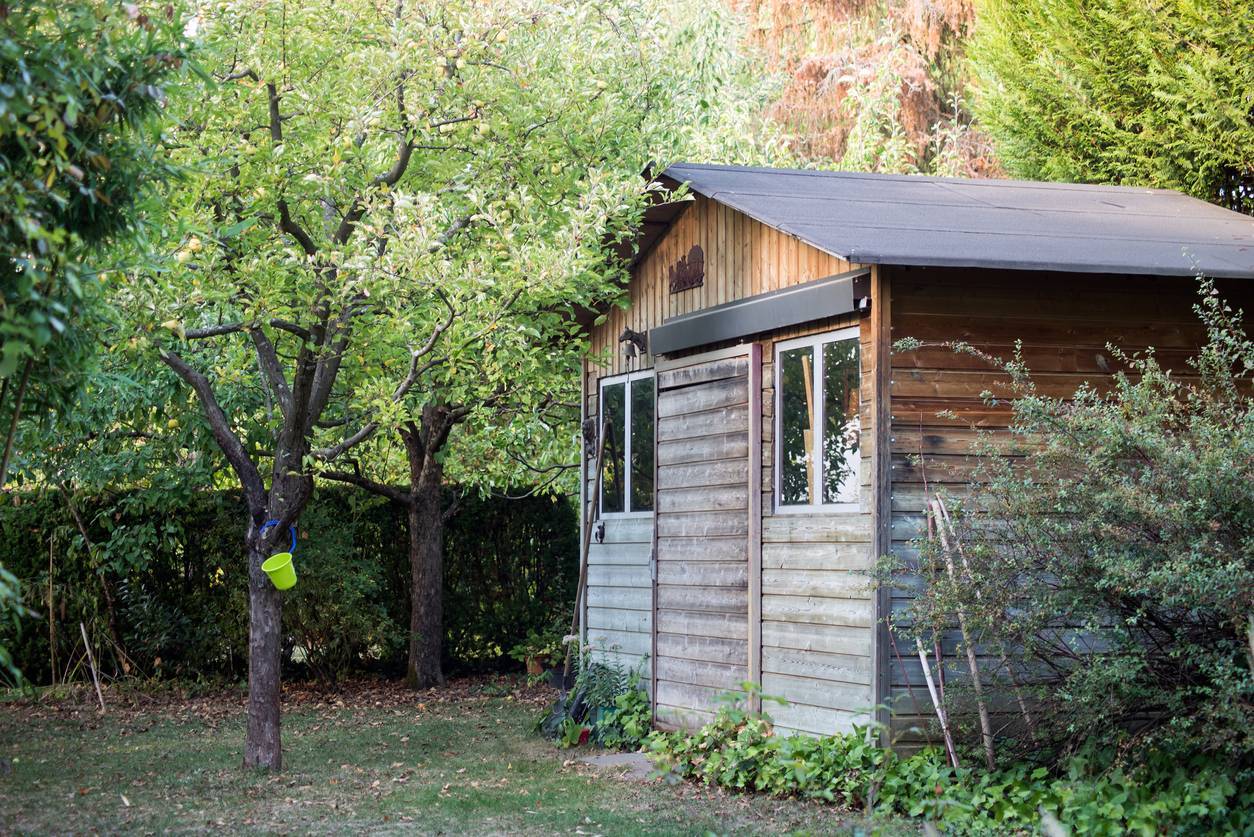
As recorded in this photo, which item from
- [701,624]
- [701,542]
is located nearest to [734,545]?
[701,542]

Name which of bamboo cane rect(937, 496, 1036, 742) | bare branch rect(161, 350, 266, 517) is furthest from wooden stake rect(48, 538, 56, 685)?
bamboo cane rect(937, 496, 1036, 742)

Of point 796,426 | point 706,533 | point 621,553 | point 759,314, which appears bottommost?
point 621,553

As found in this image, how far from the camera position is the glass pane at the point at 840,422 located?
25.1 ft

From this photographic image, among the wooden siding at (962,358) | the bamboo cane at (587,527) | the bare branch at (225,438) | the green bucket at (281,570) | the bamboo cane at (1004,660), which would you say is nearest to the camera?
the bamboo cane at (1004,660)

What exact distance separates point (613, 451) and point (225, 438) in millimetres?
3301

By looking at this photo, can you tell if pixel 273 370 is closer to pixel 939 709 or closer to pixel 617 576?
Answer: pixel 617 576

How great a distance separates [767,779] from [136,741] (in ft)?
17.3

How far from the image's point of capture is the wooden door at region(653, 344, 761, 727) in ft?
28.4

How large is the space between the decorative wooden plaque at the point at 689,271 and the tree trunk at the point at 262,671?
3.48 m

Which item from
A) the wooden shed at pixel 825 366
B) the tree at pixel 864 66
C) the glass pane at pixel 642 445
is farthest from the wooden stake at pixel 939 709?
the tree at pixel 864 66

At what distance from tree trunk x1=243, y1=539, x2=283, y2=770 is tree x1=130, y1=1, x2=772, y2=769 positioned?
0.01 m

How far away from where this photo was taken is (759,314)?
8531mm

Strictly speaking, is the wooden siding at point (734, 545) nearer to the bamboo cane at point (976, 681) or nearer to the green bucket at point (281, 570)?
the bamboo cane at point (976, 681)

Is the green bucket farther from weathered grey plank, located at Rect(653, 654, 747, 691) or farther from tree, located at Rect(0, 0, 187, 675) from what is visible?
tree, located at Rect(0, 0, 187, 675)
